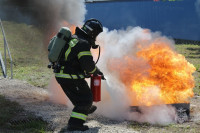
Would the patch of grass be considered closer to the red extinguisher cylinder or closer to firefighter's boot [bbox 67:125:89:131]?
firefighter's boot [bbox 67:125:89:131]

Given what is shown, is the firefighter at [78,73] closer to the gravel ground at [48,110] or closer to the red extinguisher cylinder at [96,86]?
the red extinguisher cylinder at [96,86]

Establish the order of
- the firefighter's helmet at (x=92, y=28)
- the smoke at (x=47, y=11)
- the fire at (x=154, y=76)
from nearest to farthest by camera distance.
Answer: the firefighter's helmet at (x=92, y=28) < the fire at (x=154, y=76) < the smoke at (x=47, y=11)

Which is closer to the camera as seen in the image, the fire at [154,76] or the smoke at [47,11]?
the fire at [154,76]

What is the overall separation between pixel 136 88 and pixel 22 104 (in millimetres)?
2562

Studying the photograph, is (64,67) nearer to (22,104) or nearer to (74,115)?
(74,115)

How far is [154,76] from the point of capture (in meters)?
6.00

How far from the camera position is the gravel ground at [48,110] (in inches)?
202

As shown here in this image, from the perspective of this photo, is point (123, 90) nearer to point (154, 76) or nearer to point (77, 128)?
point (154, 76)

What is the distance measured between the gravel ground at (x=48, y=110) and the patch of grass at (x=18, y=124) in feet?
0.51

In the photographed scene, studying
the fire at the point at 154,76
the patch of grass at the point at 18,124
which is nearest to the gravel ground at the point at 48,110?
the patch of grass at the point at 18,124

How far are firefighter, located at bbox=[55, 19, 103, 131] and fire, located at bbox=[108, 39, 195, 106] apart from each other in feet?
4.01

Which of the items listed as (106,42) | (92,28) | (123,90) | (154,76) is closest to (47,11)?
(106,42)

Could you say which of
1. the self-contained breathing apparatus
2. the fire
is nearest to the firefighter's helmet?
Result: the self-contained breathing apparatus

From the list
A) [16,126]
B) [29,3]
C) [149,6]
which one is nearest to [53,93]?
[16,126]
